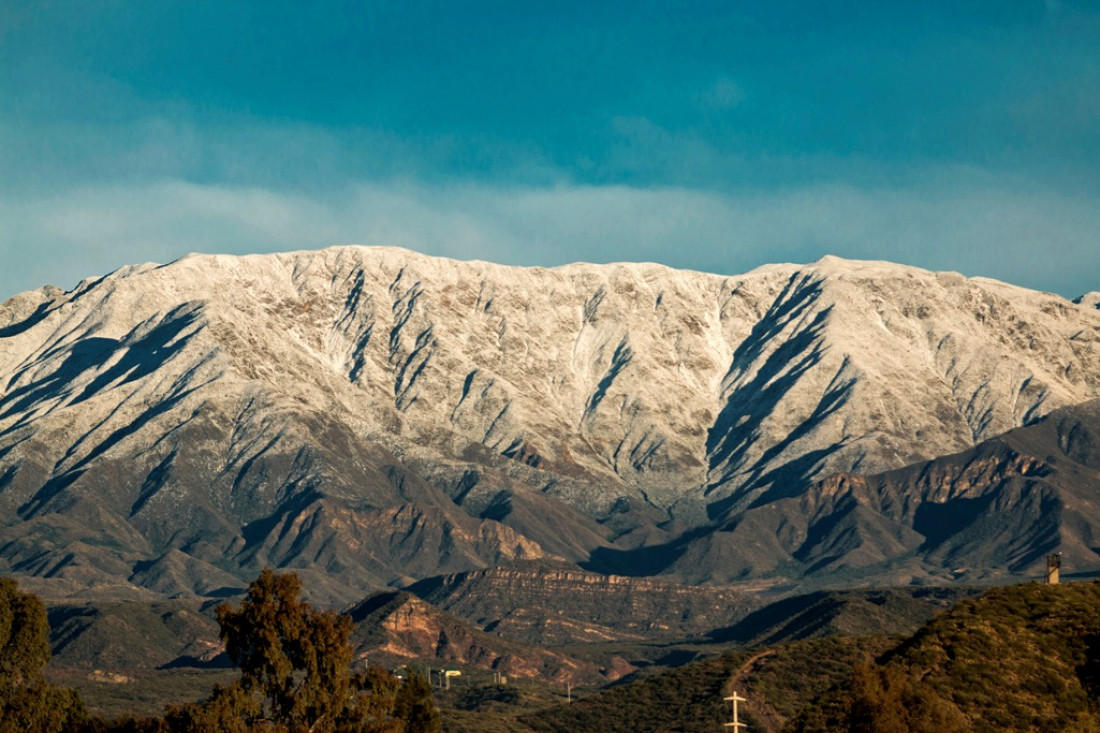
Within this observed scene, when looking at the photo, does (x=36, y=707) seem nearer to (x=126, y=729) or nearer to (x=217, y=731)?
(x=126, y=729)

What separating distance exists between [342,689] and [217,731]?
6.85m

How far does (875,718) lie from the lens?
98000 millimetres

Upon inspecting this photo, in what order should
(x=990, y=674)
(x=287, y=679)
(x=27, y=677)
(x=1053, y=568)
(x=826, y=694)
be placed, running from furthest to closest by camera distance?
(x=1053, y=568) → (x=826, y=694) → (x=27, y=677) → (x=990, y=674) → (x=287, y=679)

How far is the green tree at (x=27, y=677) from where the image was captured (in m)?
117

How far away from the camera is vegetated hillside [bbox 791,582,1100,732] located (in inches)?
3937

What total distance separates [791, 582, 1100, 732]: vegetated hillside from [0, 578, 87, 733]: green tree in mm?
45593

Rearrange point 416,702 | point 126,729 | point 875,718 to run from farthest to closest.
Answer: point 416,702, point 126,729, point 875,718

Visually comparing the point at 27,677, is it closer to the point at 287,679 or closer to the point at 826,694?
the point at 287,679

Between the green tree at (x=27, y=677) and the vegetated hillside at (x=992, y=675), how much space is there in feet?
150

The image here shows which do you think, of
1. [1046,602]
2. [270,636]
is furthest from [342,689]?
[1046,602]

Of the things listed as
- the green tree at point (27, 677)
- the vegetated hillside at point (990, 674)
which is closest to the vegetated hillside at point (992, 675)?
the vegetated hillside at point (990, 674)

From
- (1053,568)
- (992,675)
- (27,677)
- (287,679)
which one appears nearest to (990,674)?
(992,675)

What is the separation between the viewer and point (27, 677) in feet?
398

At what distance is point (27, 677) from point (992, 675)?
59110 millimetres
